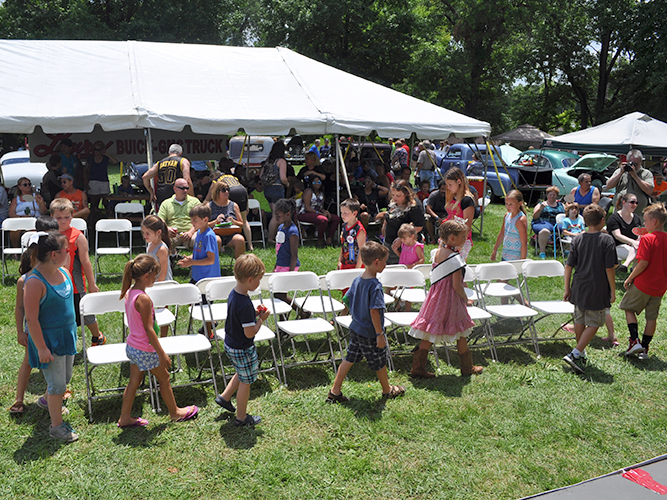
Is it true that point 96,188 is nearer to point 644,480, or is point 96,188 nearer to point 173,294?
point 173,294

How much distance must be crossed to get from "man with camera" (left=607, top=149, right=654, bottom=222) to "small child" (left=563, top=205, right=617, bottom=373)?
4576 millimetres

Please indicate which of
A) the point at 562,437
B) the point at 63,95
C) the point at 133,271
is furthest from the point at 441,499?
the point at 63,95

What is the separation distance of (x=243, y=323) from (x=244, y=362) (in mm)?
285

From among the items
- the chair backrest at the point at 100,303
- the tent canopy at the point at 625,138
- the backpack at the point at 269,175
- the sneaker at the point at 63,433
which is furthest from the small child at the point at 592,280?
the tent canopy at the point at 625,138

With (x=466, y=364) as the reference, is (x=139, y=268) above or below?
above

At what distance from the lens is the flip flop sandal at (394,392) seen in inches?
185

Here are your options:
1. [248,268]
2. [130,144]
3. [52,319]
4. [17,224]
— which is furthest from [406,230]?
[130,144]

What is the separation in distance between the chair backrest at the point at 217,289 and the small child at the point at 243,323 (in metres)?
0.96

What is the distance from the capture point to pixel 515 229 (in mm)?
6637

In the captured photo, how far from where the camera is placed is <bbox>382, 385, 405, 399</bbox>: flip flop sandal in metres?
4.70

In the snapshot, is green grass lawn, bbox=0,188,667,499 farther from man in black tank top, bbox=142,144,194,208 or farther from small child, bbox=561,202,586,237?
small child, bbox=561,202,586,237

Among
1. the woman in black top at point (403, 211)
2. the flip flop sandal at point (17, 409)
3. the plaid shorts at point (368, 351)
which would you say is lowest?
the flip flop sandal at point (17, 409)

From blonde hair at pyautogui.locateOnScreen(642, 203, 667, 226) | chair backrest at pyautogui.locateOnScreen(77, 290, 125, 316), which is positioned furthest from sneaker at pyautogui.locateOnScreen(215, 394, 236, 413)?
blonde hair at pyautogui.locateOnScreen(642, 203, 667, 226)

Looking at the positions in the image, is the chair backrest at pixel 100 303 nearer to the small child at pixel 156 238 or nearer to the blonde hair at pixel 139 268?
the small child at pixel 156 238
